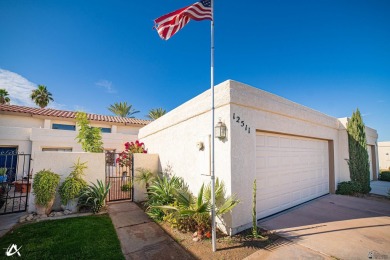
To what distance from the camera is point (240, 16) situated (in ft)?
30.2

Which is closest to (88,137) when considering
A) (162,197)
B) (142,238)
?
(162,197)

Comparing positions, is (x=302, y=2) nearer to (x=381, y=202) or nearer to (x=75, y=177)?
(x=381, y=202)

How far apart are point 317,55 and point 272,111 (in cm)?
762

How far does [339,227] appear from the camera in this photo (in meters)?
4.95

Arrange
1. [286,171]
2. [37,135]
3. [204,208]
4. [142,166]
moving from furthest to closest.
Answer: [37,135], [142,166], [286,171], [204,208]

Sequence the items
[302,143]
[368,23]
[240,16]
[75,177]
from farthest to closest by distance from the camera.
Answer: [240,16] < [368,23] < [302,143] < [75,177]

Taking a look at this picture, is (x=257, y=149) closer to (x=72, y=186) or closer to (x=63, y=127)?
(x=72, y=186)

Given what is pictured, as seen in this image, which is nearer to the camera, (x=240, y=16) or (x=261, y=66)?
(x=240, y=16)

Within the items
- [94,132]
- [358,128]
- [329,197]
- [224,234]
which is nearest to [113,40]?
[94,132]

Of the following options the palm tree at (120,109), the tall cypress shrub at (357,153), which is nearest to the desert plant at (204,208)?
the tall cypress shrub at (357,153)

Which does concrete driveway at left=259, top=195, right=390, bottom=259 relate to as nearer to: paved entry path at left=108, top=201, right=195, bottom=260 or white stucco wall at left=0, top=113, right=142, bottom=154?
paved entry path at left=108, top=201, right=195, bottom=260

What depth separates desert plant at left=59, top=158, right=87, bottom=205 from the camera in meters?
6.35

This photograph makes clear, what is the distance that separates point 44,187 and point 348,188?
13451mm

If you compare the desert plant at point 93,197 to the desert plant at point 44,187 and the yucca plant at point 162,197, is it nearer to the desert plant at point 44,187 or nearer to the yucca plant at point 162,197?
the desert plant at point 44,187
